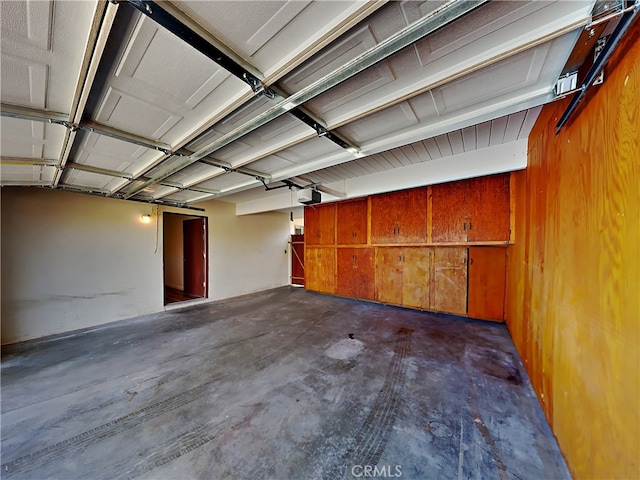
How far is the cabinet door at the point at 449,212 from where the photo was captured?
12.0 ft

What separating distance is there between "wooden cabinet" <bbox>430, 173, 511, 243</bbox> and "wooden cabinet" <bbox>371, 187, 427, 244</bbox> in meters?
0.20

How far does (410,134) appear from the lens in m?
1.91

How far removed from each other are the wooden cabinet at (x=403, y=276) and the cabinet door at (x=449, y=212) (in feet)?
Answer: 1.71

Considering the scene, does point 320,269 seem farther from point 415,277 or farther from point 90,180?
point 90,180

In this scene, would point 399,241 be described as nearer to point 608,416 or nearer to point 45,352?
point 608,416

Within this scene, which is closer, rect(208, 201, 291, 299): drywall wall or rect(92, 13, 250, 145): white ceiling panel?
rect(92, 13, 250, 145): white ceiling panel

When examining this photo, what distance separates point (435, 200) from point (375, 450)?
3.62 m

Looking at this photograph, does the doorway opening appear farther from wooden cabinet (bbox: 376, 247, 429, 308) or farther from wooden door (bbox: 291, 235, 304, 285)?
wooden cabinet (bbox: 376, 247, 429, 308)

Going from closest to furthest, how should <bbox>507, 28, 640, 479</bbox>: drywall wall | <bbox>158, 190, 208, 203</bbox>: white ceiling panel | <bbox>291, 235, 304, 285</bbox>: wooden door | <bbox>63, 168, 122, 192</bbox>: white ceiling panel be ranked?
<bbox>507, 28, 640, 479</bbox>: drywall wall < <bbox>63, 168, 122, 192</bbox>: white ceiling panel < <bbox>158, 190, 208, 203</bbox>: white ceiling panel < <bbox>291, 235, 304, 285</bbox>: wooden door

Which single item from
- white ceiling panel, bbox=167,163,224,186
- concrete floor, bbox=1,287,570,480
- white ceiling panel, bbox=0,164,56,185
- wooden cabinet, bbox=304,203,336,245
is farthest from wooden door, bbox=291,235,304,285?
white ceiling panel, bbox=0,164,56,185

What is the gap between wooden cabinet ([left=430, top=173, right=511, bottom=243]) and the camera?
3.34 meters
